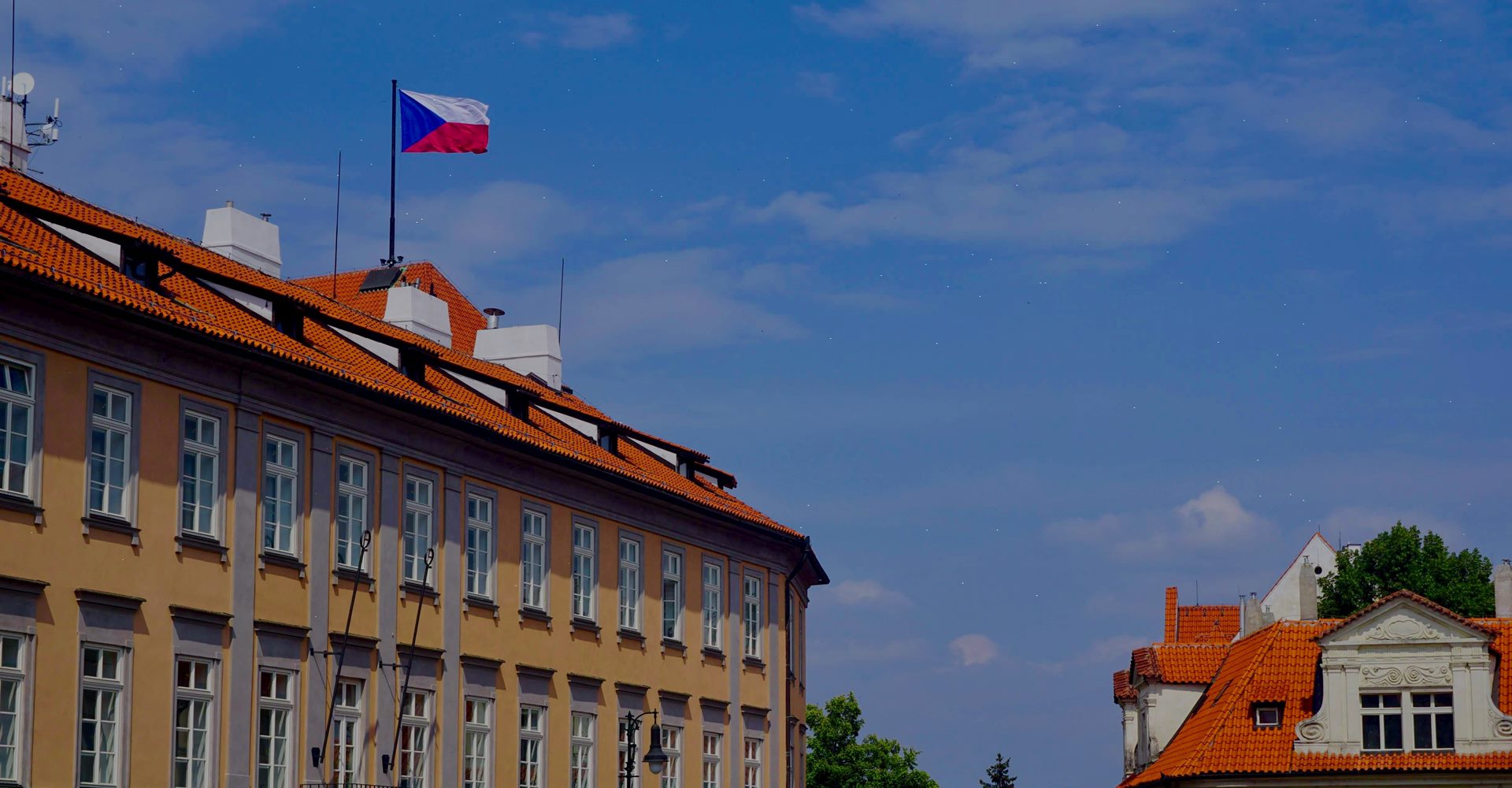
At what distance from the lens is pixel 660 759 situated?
34125mm

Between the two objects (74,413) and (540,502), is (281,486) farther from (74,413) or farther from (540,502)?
(540,502)

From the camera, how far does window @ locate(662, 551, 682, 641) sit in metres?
44.8

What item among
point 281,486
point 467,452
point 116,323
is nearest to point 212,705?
point 281,486

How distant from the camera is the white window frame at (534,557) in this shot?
129 ft

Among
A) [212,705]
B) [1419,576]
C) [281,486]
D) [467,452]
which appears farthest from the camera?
[1419,576]

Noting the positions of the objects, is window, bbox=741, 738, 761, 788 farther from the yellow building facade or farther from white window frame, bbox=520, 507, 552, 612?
white window frame, bbox=520, 507, 552, 612

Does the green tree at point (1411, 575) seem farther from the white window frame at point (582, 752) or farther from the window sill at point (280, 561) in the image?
the window sill at point (280, 561)

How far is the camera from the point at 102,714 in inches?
1105

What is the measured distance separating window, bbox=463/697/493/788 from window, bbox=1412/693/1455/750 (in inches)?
916

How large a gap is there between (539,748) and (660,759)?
612 centimetres

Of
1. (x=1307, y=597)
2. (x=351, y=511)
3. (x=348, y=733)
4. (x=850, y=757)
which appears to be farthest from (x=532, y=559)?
(x=850, y=757)

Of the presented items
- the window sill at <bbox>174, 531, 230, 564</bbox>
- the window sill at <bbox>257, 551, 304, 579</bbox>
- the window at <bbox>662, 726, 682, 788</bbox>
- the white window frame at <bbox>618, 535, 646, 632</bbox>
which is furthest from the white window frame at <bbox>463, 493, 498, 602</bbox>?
the window at <bbox>662, 726, 682, 788</bbox>

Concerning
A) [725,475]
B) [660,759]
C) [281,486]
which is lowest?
[660,759]

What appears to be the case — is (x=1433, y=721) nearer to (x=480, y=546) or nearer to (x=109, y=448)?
(x=480, y=546)
